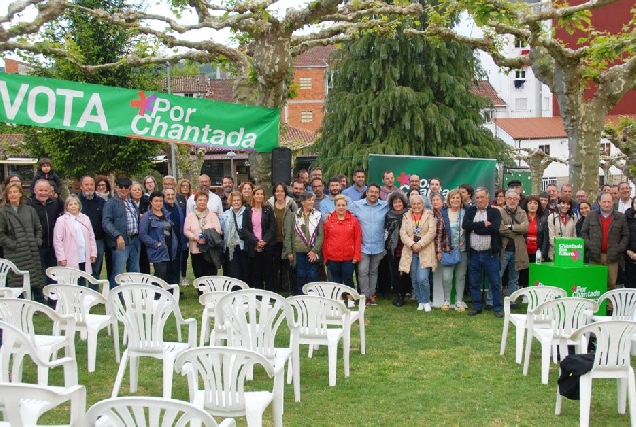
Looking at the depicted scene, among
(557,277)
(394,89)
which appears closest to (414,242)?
(557,277)

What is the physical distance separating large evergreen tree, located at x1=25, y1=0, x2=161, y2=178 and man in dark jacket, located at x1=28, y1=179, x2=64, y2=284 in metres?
17.9

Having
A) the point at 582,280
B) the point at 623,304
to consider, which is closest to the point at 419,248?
the point at 582,280

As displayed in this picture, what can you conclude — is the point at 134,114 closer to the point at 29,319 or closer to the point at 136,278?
the point at 136,278

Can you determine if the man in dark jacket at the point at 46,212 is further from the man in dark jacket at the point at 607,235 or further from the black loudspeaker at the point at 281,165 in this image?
the man in dark jacket at the point at 607,235

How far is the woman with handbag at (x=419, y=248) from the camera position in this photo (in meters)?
10.5

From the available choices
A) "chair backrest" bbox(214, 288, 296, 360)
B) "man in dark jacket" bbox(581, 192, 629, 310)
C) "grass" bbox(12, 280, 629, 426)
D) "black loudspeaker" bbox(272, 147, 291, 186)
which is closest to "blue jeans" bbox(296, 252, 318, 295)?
"black loudspeaker" bbox(272, 147, 291, 186)

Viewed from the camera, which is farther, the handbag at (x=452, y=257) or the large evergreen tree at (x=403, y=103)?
the large evergreen tree at (x=403, y=103)

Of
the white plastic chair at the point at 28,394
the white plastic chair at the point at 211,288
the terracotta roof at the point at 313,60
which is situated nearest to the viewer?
the white plastic chair at the point at 28,394

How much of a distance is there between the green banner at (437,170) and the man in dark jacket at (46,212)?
5049 millimetres

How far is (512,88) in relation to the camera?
55.4 m

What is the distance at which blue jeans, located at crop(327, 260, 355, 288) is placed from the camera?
10734 mm

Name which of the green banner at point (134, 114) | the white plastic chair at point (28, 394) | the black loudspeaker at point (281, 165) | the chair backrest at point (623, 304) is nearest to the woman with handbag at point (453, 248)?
the black loudspeaker at point (281, 165)

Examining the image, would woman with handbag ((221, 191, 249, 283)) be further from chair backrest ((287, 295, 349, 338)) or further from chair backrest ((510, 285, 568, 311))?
chair backrest ((510, 285, 568, 311))

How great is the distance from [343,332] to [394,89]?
19.6 metres
